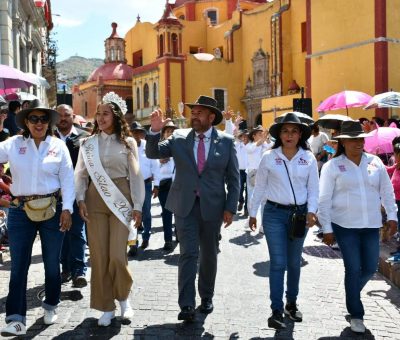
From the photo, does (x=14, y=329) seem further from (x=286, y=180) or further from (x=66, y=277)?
(x=286, y=180)

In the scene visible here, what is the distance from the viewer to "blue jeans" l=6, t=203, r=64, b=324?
4.64m

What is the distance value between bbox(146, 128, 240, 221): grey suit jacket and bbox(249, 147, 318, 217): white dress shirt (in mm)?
256

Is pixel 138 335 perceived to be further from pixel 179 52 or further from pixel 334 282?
pixel 179 52

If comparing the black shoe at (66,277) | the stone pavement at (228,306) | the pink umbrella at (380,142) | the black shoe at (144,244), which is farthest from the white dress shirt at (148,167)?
the pink umbrella at (380,142)

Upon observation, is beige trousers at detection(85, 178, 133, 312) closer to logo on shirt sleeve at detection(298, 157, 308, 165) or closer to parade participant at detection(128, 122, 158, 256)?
logo on shirt sleeve at detection(298, 157, 308, 165)

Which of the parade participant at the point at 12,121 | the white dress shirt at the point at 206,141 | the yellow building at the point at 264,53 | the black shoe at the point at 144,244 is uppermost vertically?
the yellow building at the point at 264,53

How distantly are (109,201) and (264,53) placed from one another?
38767 millimetres

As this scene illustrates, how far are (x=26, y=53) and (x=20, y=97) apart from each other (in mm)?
8270

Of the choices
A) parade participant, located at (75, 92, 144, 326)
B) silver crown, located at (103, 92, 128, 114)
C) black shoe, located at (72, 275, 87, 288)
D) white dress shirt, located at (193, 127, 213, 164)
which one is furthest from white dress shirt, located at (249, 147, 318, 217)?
black shoe, located at (72, 275, 87, 288)

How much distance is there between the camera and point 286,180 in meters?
5.09

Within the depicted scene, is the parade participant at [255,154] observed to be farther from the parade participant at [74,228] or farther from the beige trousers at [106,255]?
the beige trousers at [106,255]

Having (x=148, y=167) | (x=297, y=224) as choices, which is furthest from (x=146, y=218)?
(x=297, y=224)

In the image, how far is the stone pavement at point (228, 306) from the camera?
475 centimetres

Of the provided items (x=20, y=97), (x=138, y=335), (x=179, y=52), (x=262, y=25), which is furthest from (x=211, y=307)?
(x=179, y=52)
